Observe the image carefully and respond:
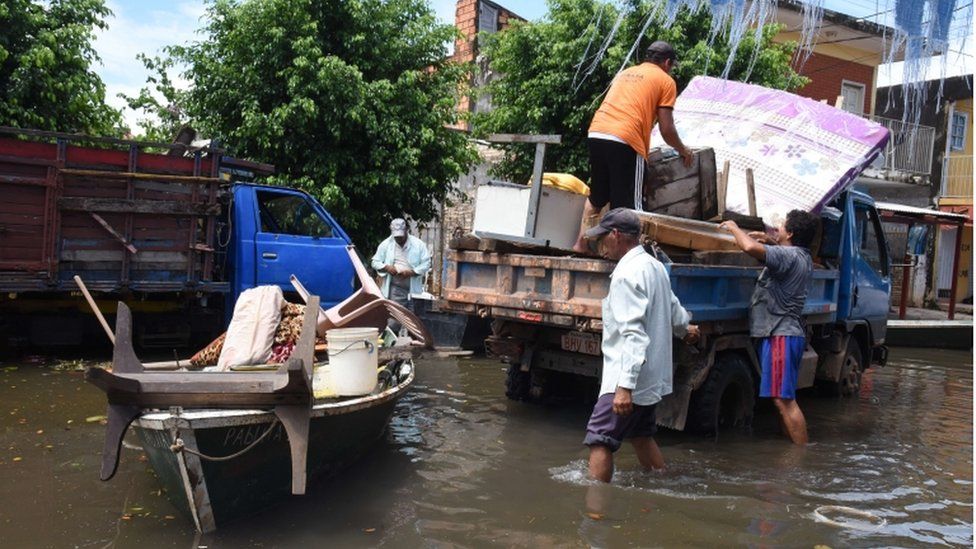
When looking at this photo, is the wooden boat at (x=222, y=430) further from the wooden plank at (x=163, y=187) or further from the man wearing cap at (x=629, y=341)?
the wooden plank at (x=163, y=187)

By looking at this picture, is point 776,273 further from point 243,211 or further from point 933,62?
point 243,211

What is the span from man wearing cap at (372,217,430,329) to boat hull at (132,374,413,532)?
16.5 feet

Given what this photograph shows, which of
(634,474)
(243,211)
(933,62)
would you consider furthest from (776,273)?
(243,211)

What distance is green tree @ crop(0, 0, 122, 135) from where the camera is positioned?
32.0ft

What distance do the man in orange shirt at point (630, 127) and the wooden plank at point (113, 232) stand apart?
4584 millimetres

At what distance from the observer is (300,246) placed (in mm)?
9148

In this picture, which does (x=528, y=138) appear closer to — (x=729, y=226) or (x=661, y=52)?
(x=661, y=52)

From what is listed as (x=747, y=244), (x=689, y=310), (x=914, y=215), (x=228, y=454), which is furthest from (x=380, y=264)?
(x=914, y=215)

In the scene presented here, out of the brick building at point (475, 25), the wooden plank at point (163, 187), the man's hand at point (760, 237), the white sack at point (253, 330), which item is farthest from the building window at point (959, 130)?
the white sack at point (253, 330)

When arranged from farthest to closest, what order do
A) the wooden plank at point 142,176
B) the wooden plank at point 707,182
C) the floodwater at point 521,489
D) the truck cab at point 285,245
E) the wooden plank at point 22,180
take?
the truck cab at point 285,245 → the wooden plank at point 142,176 → the wooden plank at point 22,180 → the wooden plank at point 707,182 → the floodwater at point 521,489

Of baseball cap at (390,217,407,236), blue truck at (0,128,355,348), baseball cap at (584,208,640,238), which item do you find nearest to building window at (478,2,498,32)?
baseball cap at (390,217,407,236)

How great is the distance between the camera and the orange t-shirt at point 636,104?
234 inches

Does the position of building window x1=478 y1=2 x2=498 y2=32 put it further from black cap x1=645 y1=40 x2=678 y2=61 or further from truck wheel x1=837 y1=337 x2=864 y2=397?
black cap x1=645 y1=40 x2=678 y2=61

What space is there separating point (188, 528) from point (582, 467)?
2.52 m
